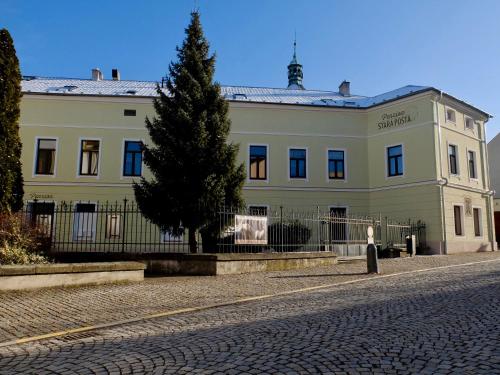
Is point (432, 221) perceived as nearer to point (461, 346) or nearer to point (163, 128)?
point (163, 128)

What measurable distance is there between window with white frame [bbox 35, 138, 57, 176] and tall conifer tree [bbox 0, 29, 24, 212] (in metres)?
13.7

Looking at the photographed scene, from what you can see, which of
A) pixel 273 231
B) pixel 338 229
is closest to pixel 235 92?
pixel 338 229

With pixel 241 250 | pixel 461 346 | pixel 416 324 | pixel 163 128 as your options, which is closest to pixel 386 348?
pixel 461 346

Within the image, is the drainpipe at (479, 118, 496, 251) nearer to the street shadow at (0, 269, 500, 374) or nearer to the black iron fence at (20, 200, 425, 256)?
the black iron fence at (20, 200, 425, 256)

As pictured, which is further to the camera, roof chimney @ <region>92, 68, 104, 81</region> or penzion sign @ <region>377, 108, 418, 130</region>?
roof chimney @ <region>92, 68, 104, 81</region>

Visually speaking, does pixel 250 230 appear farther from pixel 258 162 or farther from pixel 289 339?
pixel 258 162

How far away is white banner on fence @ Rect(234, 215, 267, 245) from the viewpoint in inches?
552

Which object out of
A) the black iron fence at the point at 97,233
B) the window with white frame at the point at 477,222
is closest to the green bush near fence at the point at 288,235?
the black iron fence at the point at 97,233

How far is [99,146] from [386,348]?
945 inches

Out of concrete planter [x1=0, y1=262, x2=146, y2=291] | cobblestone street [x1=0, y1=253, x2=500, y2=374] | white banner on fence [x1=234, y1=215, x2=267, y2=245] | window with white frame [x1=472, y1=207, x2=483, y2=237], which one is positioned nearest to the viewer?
cobblestone street [x1=0, y1=253, x2=500, y2=374]

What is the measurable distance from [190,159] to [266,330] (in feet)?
30.4

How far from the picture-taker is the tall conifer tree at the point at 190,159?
1431cm

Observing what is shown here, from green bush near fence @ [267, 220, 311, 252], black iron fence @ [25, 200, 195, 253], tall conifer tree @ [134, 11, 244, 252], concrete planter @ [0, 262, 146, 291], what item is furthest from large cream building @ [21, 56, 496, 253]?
concrete planter @ [0, 262, 146, 291]

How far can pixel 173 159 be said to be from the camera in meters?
14.6
